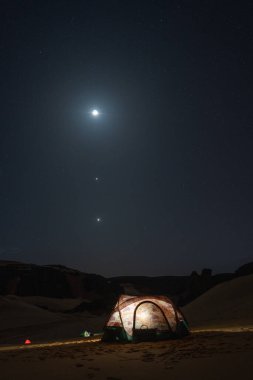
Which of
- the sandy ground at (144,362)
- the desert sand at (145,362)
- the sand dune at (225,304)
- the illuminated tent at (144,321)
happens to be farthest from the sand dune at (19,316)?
the sandy ground at (144,362)

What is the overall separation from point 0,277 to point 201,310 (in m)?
44.4

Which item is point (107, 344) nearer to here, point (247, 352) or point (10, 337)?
point (247, 352)

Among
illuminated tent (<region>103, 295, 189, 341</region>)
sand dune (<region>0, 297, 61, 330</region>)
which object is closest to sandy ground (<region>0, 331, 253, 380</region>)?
illuminated tent (<region>103, 295, 189, 341</region>)

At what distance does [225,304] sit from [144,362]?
72.2 ft

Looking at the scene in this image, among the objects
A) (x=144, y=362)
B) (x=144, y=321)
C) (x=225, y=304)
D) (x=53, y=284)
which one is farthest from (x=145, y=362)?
(x=53, y=284)

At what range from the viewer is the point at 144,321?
1319cm

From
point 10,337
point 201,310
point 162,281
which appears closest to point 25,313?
point 10,337

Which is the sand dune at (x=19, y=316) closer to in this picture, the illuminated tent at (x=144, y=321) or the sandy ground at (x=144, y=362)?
the illuminated tent at (x=144, y=321)

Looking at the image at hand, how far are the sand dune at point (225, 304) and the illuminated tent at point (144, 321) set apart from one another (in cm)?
1047

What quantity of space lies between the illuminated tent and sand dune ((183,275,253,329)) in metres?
10.5

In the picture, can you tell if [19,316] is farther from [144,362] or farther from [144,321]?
[144,362]

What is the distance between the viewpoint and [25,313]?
37594mm

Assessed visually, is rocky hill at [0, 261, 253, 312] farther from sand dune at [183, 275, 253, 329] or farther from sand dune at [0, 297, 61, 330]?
sand dune at [183, 275, 253, 329]

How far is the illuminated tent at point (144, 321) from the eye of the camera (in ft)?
41.9
